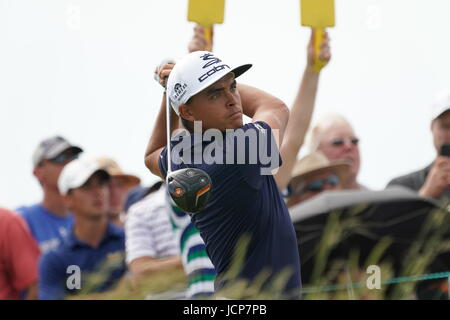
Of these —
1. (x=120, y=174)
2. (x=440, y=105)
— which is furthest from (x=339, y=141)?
(x=120, y=174)

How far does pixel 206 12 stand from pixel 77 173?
8.25 feet

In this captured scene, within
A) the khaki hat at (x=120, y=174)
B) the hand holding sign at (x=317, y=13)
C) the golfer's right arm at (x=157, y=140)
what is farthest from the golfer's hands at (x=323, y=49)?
the khaki hat at (x=120, y=174)

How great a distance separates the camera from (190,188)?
532 cm

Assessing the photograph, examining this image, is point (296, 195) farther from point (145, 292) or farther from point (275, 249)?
point (145, 292)

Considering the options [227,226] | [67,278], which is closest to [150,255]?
[67,278]

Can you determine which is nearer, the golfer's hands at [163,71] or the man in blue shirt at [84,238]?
the golfer's hands at [163,71]

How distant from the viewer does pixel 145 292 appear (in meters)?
5.10

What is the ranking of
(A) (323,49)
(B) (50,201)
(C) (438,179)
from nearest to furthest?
(A) (323,49) → (C) (438,179) → (B) (50,201)

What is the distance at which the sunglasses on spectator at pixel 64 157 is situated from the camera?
31.6ft

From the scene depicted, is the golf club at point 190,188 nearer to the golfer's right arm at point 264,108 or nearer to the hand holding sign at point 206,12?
the golfer's right arm at point 264,108

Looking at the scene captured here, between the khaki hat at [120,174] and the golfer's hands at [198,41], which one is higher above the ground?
the golfer's hands at [198,41]

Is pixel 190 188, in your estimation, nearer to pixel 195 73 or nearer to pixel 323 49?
pixel 195 73

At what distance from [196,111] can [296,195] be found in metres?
3.09

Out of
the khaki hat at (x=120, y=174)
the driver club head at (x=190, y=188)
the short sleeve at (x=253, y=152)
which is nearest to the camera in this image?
the driver club head at (x=190, y=188)
